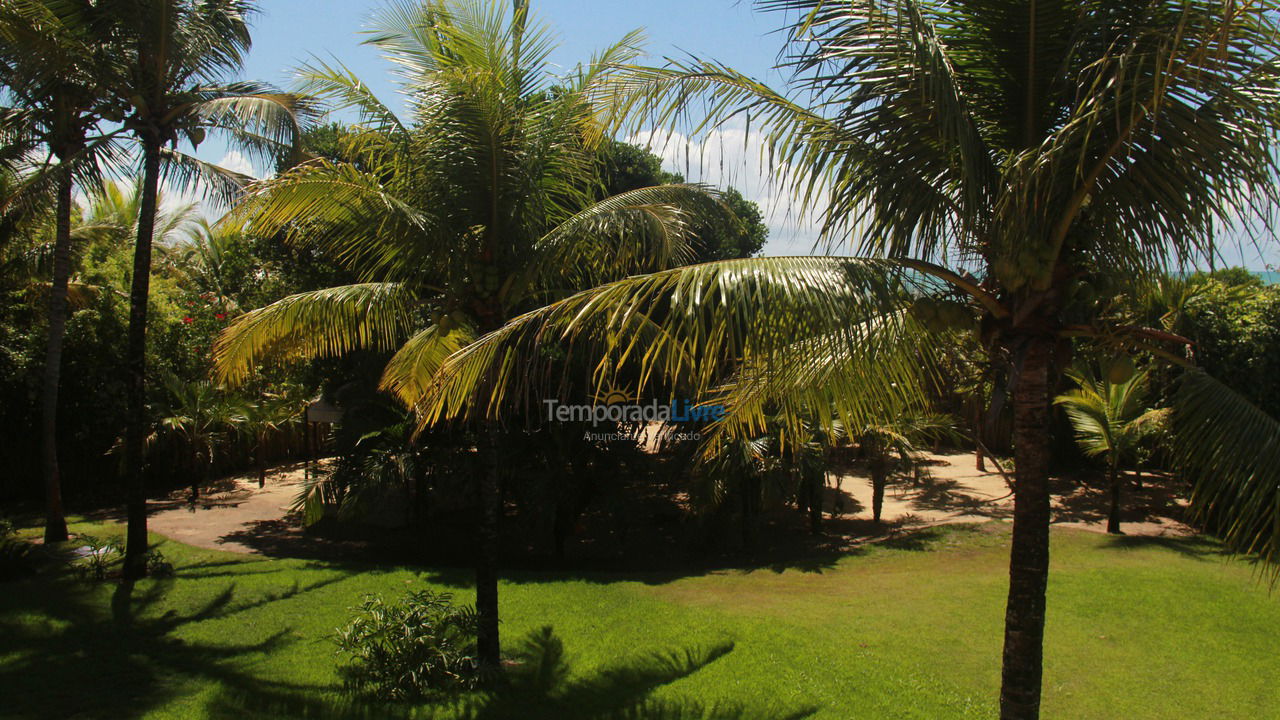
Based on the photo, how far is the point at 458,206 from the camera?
6355mm

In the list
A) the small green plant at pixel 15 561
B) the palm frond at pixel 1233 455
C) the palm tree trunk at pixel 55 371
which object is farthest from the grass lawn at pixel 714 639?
the palm frond at pixel 1233 455

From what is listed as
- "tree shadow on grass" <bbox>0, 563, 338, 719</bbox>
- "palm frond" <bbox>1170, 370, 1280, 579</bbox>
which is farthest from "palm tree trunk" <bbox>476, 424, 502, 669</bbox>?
"palm frond" <bbox>1170, 370, 1280, 579</bbox>

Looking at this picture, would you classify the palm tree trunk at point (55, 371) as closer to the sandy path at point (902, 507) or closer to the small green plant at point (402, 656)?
the sandy path at point (902, 507)

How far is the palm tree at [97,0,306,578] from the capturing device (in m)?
8.95

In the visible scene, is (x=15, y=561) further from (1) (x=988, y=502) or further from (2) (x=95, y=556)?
(1) (x=988, y=502)

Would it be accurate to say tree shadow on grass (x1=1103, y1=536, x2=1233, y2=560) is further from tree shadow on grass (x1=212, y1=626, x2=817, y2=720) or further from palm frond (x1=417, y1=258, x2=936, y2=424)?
palm frond (x1=417, y1=258, x2=936, y2=424)

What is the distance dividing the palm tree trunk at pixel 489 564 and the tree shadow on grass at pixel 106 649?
5.34ft

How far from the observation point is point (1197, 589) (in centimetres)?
923

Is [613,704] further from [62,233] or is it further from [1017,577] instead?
[62,233]

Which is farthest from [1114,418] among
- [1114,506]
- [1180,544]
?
[1180,544]

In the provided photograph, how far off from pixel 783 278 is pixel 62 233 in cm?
1173

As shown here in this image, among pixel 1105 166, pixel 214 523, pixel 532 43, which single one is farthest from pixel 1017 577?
pixel 214 523

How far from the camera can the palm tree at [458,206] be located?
242 inches

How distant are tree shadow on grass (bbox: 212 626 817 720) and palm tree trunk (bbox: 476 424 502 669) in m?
0.32
